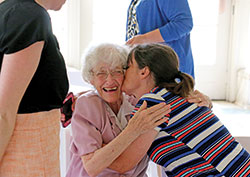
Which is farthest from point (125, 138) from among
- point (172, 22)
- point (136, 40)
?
point (172, 22)

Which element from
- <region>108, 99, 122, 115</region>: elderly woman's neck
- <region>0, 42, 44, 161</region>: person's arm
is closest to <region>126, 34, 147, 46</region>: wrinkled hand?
<region>108, 99, 122, 115</region>: elderly woman's neck

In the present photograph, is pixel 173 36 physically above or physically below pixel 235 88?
above

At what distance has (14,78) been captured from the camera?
35.9 inches

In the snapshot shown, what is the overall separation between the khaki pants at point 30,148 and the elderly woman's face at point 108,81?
496 millimetres

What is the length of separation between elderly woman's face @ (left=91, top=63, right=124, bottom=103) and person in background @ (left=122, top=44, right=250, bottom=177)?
0.69 feet

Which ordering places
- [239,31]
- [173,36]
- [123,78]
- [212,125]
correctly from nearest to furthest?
1. [212,125]
2. [123,78]
3. [173,36]
4. [239,31]

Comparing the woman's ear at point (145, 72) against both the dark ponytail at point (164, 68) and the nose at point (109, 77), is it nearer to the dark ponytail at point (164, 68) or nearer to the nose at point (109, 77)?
the dark ponytail at point (164, 68)

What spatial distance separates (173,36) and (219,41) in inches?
115

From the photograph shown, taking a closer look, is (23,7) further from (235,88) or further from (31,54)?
(235,88)

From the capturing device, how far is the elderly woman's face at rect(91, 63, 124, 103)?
1544 millimetres

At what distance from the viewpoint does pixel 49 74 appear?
1.03 metres

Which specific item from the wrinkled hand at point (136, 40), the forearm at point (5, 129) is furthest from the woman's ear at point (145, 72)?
the forearm at point (5, 129)

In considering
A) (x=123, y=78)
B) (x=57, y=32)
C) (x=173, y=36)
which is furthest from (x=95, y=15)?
(x=123, y=78)

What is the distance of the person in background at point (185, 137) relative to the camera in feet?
4.23
